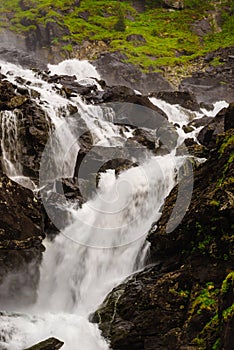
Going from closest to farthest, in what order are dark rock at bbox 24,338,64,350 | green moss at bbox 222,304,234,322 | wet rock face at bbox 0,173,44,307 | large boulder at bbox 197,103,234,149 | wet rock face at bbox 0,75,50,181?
green moss at bbox 222,304,234,322 → dark rock at bbox 24,338,64,350 → wet rock face at bbox 0,173,44,307 → wet rock face at bbox 0,75,50,181 → large boulder at bbox 197,103,234,149

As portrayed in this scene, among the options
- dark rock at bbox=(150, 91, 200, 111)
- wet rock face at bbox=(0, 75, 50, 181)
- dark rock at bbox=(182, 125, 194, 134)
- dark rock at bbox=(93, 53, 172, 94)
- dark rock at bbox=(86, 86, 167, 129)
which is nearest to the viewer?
wet rock face at bbox=(0, 75, 50, 181)

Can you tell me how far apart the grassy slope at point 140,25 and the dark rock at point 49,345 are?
31.5 meters

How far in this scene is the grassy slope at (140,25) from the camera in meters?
38.2

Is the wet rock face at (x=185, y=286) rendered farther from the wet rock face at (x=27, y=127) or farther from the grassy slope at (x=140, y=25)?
the grassy slope at (x=140, y=25)

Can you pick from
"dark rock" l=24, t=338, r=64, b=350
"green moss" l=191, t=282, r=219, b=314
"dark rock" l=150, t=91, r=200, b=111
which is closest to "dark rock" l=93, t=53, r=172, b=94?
"dark rock" l=150, t=91, r=200, b=111

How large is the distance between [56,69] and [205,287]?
29.8 metres

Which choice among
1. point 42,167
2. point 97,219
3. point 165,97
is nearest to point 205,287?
point 97,219

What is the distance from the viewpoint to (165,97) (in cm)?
2669

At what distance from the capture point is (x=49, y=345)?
23.2 feet

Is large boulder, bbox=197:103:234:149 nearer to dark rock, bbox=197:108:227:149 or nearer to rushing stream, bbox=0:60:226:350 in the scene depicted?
dark rock, bbox=197:108:227:149

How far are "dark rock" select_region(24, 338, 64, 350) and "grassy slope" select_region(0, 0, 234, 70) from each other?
31454 millimetres

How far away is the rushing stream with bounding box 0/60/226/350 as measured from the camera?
318 inches

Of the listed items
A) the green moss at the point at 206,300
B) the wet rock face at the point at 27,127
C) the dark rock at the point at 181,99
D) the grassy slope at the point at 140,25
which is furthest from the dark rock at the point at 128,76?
the green moss at the point at 206,300

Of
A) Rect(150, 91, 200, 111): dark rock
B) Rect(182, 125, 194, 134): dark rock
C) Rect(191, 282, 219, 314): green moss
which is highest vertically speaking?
Rect(150, 91, 200, 111): dark rock
